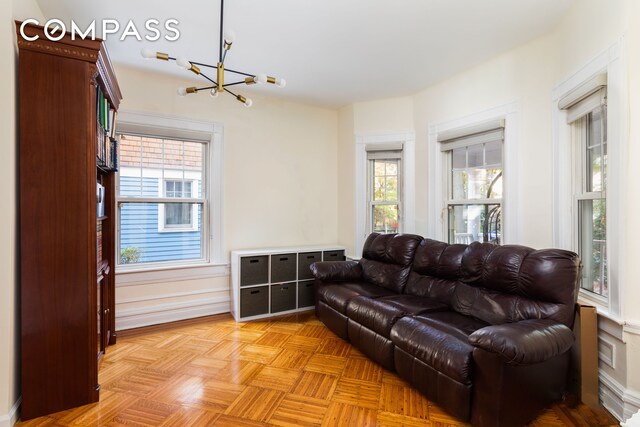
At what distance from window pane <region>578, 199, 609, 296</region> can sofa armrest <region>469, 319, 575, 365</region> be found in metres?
0.70

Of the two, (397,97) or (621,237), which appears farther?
(397,97)

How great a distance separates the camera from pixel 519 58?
9.70 feet

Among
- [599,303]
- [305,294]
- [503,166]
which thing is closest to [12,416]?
[305,294]

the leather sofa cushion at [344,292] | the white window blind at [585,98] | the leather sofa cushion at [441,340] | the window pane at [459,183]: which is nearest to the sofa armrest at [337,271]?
the leather sofa cushion at [344,292]

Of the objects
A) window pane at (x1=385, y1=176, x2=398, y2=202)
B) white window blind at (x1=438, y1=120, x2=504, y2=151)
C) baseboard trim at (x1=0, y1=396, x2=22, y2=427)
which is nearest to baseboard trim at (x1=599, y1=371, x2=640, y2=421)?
white window blind at (x1=438, y1=120, x2=504, y2=151)

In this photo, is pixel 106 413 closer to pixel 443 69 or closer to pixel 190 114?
pixel 190 114

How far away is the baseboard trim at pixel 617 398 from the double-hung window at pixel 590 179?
0.57 meters

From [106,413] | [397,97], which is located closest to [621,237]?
[397,97]

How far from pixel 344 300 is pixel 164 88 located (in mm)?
2991

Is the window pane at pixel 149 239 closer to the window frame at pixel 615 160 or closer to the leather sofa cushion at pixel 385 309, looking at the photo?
the leather sofa cushion at pixel 385 309

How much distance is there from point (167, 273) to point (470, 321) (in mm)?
3078

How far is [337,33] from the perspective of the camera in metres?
2.74

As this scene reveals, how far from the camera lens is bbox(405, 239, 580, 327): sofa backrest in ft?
6.99

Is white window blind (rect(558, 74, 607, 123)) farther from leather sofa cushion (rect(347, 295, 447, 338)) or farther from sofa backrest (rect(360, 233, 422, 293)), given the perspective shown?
leather sofa cushion (rect(347, 295, 447, 338))
